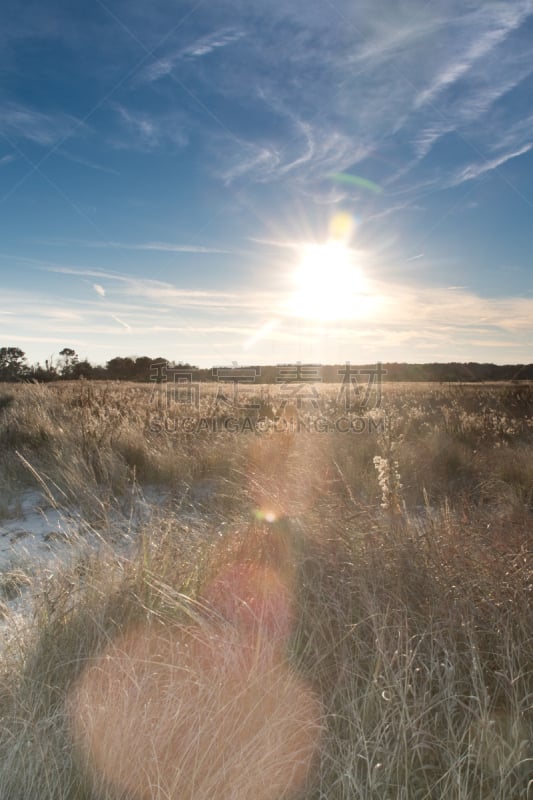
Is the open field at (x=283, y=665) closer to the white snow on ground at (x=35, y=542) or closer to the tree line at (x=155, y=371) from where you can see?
the white snow on ground at (x=35, y=542)

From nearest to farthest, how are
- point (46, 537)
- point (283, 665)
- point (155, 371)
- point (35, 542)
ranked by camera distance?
1. point (283, 665)
2. point (35, 542)
3. point (46, 537)
4. point (155, 371)

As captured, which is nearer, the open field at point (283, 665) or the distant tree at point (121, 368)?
the open field at point (283, 665)

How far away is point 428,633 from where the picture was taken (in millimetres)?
2334

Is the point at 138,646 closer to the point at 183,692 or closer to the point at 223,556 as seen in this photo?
the point at 183,692

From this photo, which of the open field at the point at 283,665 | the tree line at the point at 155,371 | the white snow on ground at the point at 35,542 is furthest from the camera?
the tree line at the point at 155,371

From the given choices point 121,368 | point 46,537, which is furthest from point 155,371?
point 46,537

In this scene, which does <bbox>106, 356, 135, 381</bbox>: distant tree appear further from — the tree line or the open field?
the open field

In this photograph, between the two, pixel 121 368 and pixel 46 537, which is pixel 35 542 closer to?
pixel 46 537

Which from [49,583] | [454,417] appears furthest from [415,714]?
[454,417]

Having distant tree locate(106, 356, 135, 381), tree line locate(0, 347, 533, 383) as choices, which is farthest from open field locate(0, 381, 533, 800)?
distant tree locate(106, 356, 135, 381)

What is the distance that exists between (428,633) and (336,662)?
42 cm

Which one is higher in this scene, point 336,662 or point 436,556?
point 436,556

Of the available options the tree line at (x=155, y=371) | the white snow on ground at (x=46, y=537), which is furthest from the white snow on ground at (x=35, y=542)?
the tree line at (x=155, y=371)

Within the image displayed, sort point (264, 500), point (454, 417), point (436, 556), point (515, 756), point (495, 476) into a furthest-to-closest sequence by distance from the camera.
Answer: point (454, 417) < point (495, 476) < point (264, 500) < point (436, 556) < point (515, 756)
